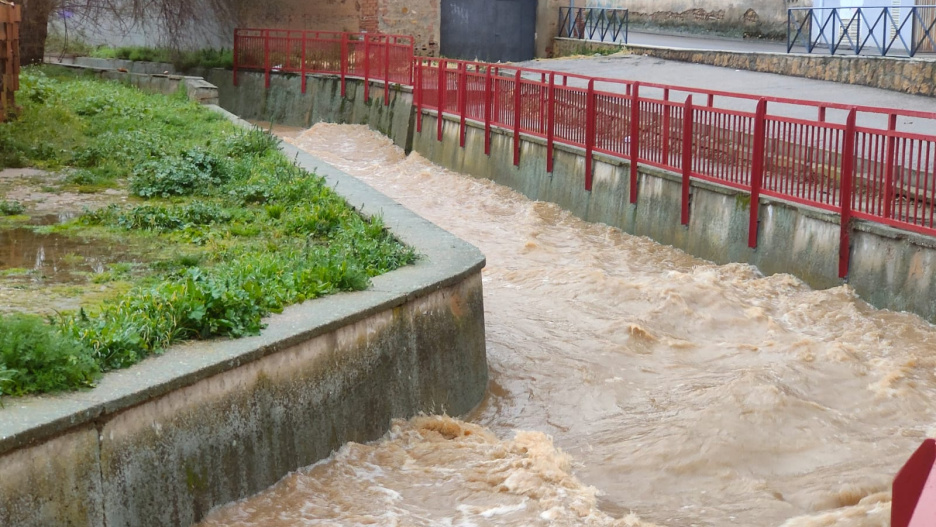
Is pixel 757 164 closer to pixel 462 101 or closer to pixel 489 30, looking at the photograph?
pixel 462 101

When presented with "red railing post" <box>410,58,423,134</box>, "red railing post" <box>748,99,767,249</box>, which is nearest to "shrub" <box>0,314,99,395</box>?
"red railing post" <box>748,99,767,249</box>

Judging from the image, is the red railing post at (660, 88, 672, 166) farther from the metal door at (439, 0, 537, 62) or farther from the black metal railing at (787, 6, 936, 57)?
the metal door at (439, 0, 537, 62)

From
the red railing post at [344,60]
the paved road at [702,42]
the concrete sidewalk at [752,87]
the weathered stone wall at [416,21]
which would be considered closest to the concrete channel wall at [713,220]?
the concrete sidewalk at [752,87]

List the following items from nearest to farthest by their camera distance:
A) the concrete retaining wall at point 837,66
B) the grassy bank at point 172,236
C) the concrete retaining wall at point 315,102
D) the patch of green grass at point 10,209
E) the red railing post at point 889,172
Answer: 1. the grassy bank at point 172,236
2. the patch of green grass at point 10,209
3. the red railing post at point 889,172
4. the concrete retaining wall at point 837,66
5. the concrete retaining wall at point 315,102

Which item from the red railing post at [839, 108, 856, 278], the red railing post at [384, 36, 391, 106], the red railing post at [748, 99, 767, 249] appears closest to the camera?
the red railing post at [839, 108, 856, 278]

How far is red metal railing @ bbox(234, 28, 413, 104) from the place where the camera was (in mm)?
23562

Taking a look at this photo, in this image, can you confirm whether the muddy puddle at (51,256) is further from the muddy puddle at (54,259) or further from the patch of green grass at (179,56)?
the patch of green grass at (179,56)

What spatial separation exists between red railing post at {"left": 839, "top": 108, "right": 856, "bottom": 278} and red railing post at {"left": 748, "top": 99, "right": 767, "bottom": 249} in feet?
3.80

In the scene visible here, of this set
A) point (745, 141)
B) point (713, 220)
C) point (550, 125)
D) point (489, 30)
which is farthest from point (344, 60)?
point (745, 141)

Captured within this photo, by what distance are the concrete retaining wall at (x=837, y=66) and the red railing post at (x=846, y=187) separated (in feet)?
25.8

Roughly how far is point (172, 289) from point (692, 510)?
2.95 metres

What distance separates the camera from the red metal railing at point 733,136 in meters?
9.39

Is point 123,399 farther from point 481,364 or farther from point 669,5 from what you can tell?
point 669,5

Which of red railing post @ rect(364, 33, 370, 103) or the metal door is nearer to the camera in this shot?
red railing post @ rect(364, 33, 370, 103)
